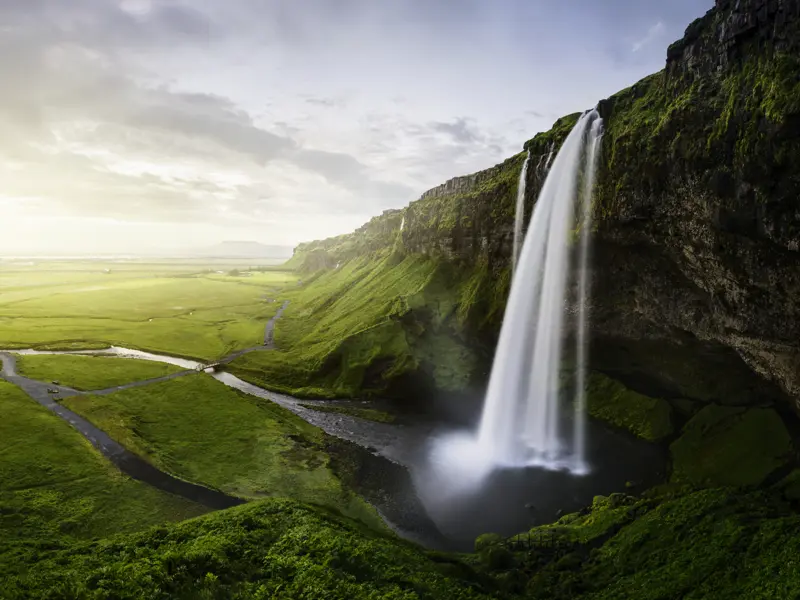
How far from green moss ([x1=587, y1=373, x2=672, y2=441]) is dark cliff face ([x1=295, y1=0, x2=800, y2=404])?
2.70m

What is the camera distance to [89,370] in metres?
79.8

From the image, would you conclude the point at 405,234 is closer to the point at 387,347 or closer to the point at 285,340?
the point at 285,340

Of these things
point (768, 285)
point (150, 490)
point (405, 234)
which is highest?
point (405, 234)

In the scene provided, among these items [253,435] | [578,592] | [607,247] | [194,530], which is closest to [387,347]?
[253,435]

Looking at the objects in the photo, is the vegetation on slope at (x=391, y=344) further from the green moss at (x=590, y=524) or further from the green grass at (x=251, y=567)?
the green grass at (x=251, y=567)

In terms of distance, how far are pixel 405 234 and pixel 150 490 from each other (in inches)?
3827

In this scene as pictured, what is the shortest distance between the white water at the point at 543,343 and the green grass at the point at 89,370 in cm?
5808

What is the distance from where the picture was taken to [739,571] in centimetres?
2384

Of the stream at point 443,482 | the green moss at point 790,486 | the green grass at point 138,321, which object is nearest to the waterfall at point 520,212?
the stream at point 443,482

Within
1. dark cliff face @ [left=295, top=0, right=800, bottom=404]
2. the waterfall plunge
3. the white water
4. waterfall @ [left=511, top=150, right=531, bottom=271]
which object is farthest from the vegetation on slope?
dark cliff face @ [left=295, top=0, right=800, bottom=404]

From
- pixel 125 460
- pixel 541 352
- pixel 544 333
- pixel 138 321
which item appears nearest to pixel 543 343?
pixel 541 352

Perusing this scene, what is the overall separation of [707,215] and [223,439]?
5569cm

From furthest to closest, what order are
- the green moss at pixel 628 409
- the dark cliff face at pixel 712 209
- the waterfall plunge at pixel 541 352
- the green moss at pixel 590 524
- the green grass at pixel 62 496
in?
the green moss at pixel 628 409, the waterfall plunge at pixel 541 352, the green grass at pixel 62 496, the green moss at pixel 590 524, the dark cliff face at pixel 712 209

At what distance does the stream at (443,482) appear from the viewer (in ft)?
121
